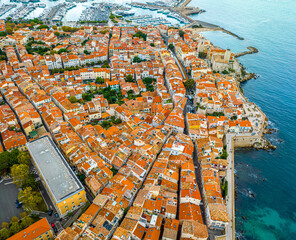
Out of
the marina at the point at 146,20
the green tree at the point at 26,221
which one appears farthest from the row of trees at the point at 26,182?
the marina at the point at 146,20

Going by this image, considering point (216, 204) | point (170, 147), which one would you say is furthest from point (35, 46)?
point (216, 204)

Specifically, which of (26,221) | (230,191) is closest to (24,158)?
(26,221)

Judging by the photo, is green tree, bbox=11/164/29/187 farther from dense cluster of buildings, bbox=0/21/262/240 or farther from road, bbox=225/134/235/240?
road, bbox=225/134/235/240

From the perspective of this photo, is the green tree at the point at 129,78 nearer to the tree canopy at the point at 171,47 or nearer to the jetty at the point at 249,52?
the tree canopy at the point at 171,47

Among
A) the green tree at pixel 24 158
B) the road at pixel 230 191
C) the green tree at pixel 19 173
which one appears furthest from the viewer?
the green tree at pixel 24 158

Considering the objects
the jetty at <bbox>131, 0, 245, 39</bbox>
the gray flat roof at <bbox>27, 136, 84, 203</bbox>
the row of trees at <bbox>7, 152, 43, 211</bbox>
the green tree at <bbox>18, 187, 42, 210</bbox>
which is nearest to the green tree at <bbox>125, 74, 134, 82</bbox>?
the gray flat roof at <bbox>27, 136, 84, 203</bbox>

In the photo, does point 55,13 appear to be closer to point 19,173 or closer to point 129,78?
point 129,78

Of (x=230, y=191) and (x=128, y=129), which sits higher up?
(x=128, y=129)
